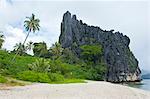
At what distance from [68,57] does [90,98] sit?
136183 millimetres

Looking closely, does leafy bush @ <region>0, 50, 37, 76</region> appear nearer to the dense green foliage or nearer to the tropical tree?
the tropical tree

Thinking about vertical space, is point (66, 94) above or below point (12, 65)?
below

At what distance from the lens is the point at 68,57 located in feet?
562

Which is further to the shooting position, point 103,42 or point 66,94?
point 103,42

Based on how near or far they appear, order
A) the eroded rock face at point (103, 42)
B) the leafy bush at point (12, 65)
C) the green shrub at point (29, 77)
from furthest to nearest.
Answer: the eroded rock face at point (103, 42) → the leafy bush at point (12, 65) → the green shrub at point (29, 77)

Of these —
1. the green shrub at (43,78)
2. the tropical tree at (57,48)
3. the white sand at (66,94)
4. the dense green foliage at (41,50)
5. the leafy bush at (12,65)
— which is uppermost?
the dense green foliage at (41,50)

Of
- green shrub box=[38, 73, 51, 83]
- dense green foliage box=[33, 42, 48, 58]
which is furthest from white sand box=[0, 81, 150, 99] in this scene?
dense green foliage box=[33, 42, 48, 58]

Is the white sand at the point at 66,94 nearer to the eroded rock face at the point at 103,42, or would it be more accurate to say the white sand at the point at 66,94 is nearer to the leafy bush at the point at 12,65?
the leafy bush at the point at 12,65

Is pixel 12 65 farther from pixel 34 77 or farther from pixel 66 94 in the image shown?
pixel 66 94

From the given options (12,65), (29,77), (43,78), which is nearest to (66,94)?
(29,77)

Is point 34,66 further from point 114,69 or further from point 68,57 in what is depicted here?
point 114,69

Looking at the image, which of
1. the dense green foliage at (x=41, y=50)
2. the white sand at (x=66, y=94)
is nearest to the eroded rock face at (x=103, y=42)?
the dense green foliage at (x=41, y=50)

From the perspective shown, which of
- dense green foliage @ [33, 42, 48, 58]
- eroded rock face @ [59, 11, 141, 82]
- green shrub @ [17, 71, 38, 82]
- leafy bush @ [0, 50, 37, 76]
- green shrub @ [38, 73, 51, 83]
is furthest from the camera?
eroded rock face @ [59, 11, 141, 82]

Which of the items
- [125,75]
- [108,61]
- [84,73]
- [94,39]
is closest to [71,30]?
[94,39]
